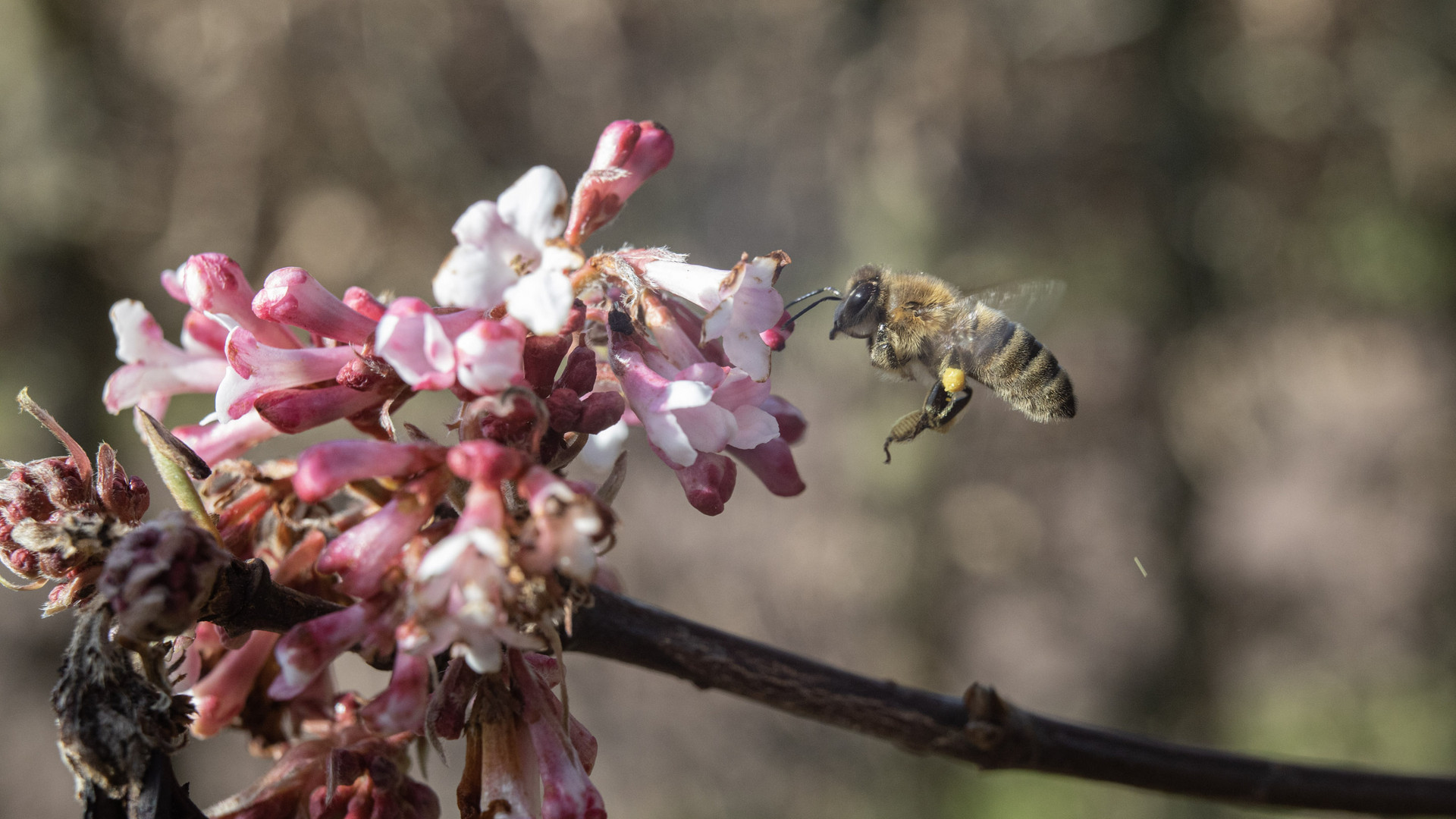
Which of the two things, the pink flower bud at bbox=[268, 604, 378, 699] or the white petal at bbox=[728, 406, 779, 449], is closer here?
the pink flower bud at bbox=[268, 604, 378, 699]

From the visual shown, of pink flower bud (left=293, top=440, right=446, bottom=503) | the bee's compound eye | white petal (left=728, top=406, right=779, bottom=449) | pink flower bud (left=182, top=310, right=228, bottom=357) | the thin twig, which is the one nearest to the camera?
pink flower bud (left=293, top=440, right=446, bottom=503)

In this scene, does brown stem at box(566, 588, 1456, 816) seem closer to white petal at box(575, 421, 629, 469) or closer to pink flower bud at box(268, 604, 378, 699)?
white petal at box(575, 421, 629, 469)

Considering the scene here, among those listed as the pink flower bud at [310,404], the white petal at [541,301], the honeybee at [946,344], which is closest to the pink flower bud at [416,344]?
the white petal at [541,301]

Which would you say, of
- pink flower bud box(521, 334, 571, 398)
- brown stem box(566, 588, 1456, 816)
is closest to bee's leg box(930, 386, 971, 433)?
brown stem box(566, 588, 1456, 816)

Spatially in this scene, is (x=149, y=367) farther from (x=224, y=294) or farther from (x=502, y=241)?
(x=502, y=241)

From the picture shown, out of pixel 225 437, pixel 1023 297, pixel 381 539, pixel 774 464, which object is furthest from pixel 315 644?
pixel 1023 297

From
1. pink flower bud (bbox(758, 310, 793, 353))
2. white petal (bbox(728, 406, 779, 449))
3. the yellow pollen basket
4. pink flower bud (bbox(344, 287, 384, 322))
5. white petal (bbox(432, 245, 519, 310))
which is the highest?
white petal (bbox(432, 245, 519, 310))
